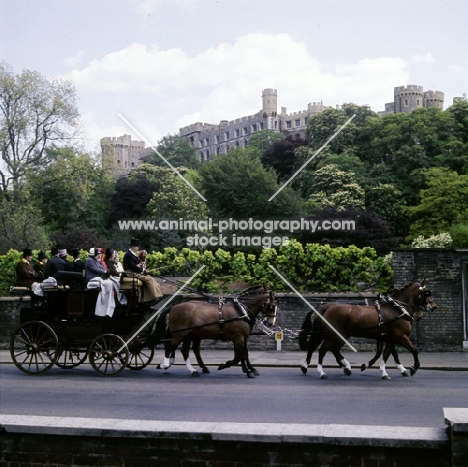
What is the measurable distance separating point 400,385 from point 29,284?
8474mm

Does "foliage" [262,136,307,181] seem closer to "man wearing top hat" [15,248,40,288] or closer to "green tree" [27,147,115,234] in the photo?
"green tree" [27,147,115,234]

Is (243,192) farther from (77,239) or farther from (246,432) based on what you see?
(246,432)

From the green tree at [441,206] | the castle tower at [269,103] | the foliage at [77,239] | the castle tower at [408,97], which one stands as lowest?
the foliage at [77,239]

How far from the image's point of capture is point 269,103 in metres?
140

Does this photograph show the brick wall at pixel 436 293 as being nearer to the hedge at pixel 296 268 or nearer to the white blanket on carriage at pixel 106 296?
the hedge at pixel 296 268

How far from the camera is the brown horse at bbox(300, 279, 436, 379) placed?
15641mm

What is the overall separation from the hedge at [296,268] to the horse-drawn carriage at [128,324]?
19.4ft

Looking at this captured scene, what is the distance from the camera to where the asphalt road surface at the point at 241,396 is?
35.9 feet

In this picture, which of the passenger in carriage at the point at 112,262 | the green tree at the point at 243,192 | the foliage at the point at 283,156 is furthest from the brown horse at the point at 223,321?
the foliage at the point at 283,156

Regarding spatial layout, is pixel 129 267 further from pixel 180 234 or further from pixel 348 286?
pixel 180 234

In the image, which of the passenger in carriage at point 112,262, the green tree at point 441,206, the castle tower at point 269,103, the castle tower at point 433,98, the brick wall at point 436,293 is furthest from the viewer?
the castle tower at point 269,103

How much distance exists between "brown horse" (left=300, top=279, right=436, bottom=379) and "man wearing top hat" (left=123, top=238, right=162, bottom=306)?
10.6 feet

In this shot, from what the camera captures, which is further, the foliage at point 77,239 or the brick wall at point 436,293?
the foliage at point 77,239

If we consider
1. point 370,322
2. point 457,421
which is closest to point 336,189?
point 370,322
